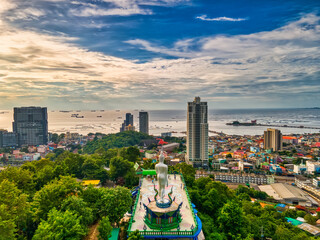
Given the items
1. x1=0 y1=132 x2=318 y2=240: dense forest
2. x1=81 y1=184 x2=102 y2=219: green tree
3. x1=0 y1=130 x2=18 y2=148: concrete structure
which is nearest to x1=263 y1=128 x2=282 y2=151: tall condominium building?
x1=0 y1=132 x2=318 y2=240: dense forest

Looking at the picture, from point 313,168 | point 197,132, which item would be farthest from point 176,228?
point 313,168

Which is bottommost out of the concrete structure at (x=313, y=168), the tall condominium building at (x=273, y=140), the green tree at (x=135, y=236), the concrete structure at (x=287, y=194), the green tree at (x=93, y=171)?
the concrete structure at (x=287, y=194)

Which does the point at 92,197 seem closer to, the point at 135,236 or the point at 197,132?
the point at 135,236

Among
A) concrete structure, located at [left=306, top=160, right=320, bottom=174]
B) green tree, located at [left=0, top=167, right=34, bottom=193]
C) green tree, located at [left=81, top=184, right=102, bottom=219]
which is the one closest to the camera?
green tree, located at [left=81, top=184, right=102, bottom=219]

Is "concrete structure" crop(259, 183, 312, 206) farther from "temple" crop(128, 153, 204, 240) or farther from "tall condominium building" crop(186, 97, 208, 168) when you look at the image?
"temple" crop(128, 153, 204, 240)

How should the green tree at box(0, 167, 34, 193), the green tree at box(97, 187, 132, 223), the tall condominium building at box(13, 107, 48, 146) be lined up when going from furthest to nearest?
the tall condominium building at box(13, 107, 48, 146) < the green tree at box(0, 167, 34, 193) < the green tree at box(97, 187, 132, 223)

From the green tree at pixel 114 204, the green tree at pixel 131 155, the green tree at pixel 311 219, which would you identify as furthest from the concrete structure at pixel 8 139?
the green tree at pixel 311 219

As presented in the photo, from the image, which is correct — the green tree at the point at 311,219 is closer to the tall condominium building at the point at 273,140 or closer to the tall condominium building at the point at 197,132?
the tall condominium building at the point at 197,132
